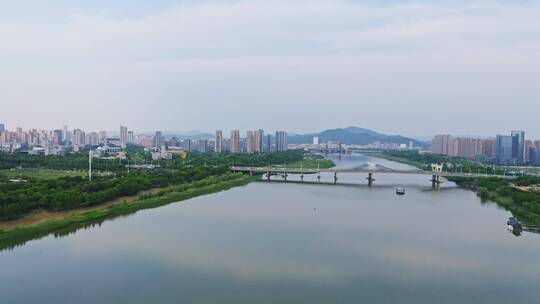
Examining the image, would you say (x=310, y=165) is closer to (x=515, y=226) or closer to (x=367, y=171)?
(x=367, y=171)

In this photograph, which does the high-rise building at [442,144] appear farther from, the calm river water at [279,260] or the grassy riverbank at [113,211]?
the calm river water at [279,260]

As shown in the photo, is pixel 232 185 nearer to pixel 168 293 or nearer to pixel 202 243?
pixel 202 243

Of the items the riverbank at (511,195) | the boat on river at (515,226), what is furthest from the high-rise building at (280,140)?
the boat on river at (515,226)

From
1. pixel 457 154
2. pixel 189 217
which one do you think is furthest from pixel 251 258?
pixel 457 154

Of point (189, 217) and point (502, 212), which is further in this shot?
point (502, 212)

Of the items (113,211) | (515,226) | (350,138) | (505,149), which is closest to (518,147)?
(505,149)

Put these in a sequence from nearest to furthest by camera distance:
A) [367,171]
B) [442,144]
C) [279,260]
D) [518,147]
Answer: [279,260], [367,171], [518,147], [442,144]
